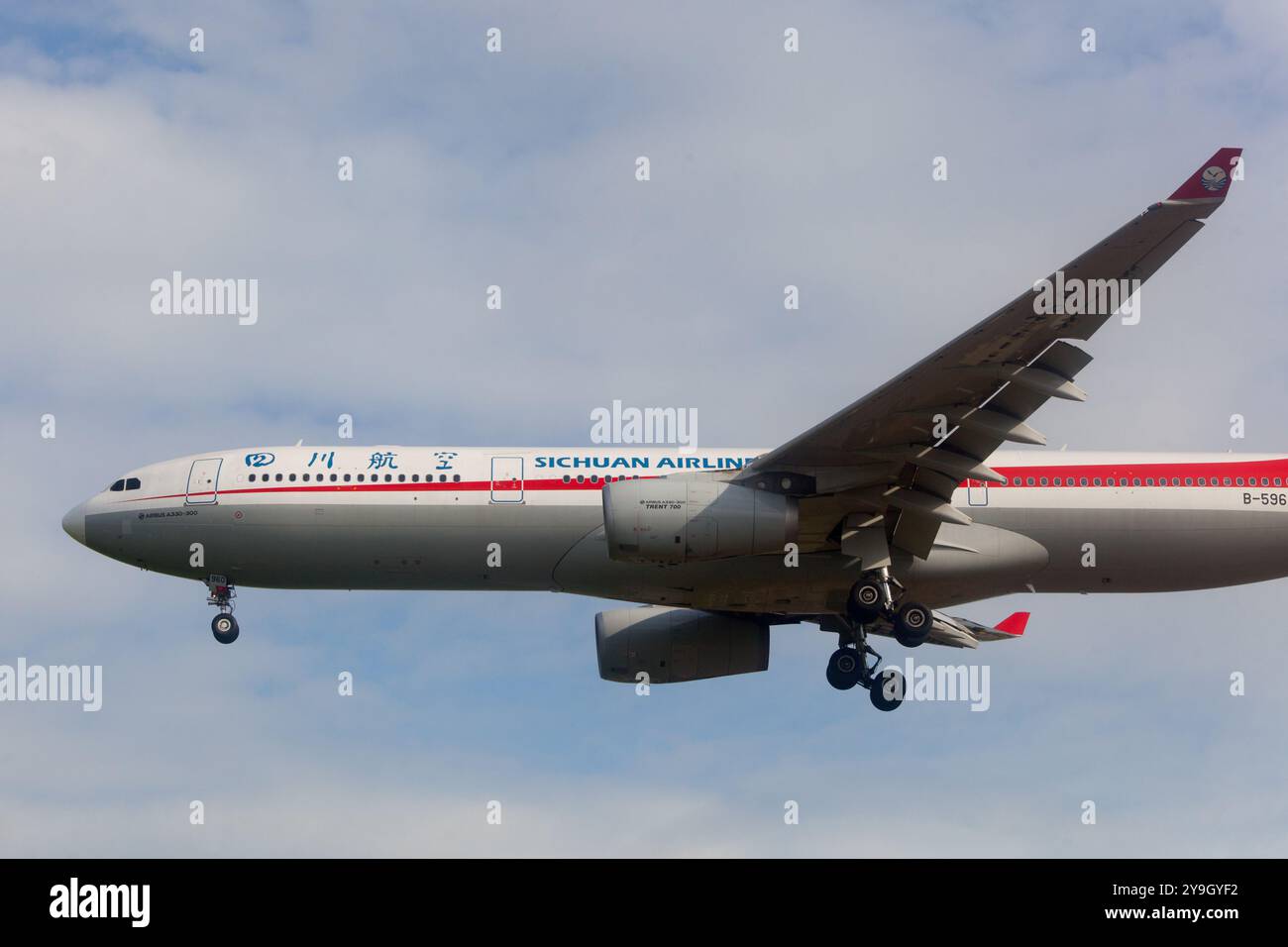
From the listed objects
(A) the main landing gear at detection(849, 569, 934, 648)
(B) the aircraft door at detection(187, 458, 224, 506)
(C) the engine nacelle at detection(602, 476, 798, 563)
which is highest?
(B) the aircraft door at detection(187, 458, 224, 506)

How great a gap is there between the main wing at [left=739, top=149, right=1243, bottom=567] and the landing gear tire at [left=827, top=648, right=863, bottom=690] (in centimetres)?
338

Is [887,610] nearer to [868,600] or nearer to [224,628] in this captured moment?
[868,600]

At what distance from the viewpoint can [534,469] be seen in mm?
33250

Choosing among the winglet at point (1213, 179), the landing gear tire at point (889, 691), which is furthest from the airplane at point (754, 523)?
the winglet at point (1213, 179)

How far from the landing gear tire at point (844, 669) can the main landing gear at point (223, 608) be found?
41.9ft

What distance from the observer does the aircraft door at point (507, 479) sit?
3284 cm

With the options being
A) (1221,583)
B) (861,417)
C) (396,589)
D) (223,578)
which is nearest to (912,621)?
(861,417)

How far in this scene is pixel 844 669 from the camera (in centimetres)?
3509

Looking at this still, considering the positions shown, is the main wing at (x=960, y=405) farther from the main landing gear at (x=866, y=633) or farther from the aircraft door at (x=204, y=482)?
the aircraft door at (x=204, y=482)

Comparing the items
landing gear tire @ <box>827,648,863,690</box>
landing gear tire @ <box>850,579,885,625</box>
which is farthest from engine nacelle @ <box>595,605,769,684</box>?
landing gear tire @ <box>850,579,885,625</box>

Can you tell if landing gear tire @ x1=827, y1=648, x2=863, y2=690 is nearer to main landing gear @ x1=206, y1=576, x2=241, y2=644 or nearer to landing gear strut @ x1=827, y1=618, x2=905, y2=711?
landing gear strut @ x1=827, y1=618, x2=905, y2=711

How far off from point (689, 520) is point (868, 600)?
4471 mm

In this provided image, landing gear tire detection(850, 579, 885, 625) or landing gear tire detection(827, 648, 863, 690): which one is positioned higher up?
landing gear tire detection(850, 579, 885, 625)

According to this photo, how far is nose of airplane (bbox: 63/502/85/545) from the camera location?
1375 inches
